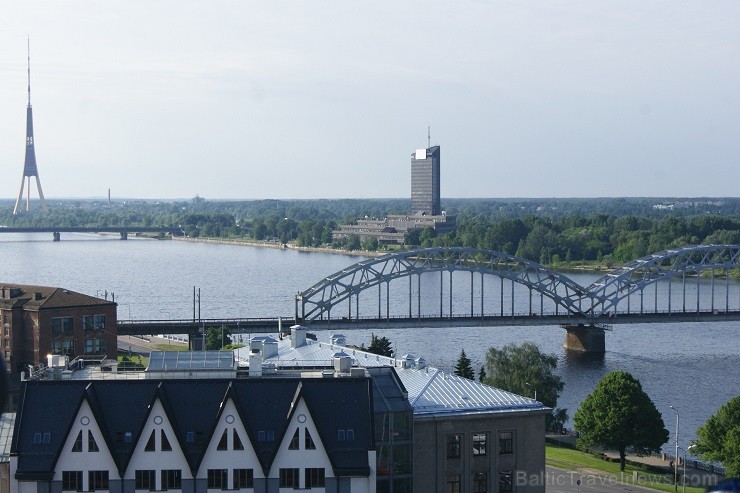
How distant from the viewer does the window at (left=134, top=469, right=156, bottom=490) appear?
17.3 meters

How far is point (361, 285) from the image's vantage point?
64.8 meters

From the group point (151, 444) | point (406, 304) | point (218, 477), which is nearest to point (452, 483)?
point (218, 477)

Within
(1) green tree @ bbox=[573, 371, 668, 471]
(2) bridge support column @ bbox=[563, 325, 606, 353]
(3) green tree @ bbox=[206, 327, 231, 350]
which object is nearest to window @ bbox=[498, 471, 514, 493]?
(1) green tree @ bbox=[573, 371, 668, 471]

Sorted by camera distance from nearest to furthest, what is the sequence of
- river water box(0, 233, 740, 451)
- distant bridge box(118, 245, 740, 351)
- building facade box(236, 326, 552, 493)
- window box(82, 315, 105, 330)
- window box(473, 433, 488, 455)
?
1. building facade box(236, 326, 552, 493)
2. window box(473, 433, 488, 455)
3. window box(82, 315, 105, 330)
4. river water box(0, 233, 740, 451)
5. distant bridge box(118, 245, 740, 351)

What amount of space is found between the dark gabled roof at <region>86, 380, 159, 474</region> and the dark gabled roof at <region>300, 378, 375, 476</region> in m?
2.18

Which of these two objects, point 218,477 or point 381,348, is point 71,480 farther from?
point 381,348

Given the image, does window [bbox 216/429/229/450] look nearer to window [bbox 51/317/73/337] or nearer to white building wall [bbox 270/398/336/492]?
white building wall [bbox 270/398/336/492]

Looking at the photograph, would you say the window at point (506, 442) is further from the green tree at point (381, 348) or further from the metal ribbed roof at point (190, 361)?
the green tree at point (381, 348)

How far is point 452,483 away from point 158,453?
16.0 feet

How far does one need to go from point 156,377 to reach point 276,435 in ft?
7.10

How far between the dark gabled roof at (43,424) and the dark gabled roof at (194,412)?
0.01m

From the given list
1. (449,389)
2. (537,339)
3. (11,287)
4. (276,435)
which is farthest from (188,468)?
(537,339)

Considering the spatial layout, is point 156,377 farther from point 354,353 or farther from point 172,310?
point 172,310

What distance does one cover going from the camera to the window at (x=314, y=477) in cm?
1739
